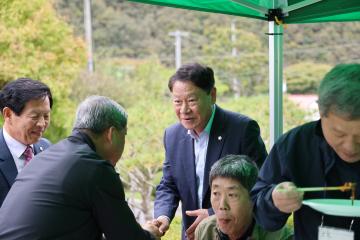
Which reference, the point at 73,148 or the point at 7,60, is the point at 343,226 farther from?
the point at 7,60

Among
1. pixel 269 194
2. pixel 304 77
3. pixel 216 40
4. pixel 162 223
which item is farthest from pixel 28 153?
pixel 216 40

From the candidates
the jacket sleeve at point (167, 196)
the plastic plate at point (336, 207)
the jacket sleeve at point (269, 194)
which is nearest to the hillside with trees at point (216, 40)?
the jacket sleeve at point (167, 196)

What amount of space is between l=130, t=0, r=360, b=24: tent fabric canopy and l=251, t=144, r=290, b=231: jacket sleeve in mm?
1401

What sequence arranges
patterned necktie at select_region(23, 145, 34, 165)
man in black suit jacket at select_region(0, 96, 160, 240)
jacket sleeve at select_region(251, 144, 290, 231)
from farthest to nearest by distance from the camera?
1. patterned necktie at select_region(23, 145, 34, 165)
2. man in black suit jacket at select_region(0, 96, 160, 240)
3. jacket sleeve at select_region(251, 144, 290, 231)

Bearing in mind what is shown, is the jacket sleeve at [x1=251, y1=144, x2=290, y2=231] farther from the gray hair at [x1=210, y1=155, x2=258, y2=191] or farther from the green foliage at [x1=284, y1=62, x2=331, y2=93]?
the green foliage at [x1=284, y1=62, x2=331, y2=93]

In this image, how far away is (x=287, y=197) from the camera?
147 cm

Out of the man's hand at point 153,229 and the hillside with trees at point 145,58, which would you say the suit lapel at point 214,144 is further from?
the hillside with trees at point 145,58

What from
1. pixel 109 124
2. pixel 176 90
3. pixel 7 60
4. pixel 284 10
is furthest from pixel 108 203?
pixel 7 60

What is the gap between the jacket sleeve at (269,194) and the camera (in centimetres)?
157

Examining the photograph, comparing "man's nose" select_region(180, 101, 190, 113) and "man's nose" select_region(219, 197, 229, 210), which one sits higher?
"man's nose" select_region(180, 101, 190, 113)

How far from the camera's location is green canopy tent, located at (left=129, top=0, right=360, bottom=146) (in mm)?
2869

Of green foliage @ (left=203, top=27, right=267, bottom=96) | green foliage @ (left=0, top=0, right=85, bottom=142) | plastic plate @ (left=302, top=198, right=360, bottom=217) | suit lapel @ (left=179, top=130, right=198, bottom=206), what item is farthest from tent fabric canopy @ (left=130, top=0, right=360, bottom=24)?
green foliage @ (left=203, top=27, right=267, bottom=96)

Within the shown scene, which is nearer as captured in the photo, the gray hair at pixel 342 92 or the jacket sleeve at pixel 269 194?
the gray hair at pixel 342 92

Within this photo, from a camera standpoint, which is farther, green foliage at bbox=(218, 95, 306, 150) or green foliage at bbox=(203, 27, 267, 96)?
green foliage at bbox=(203, 27, 267, 96)
